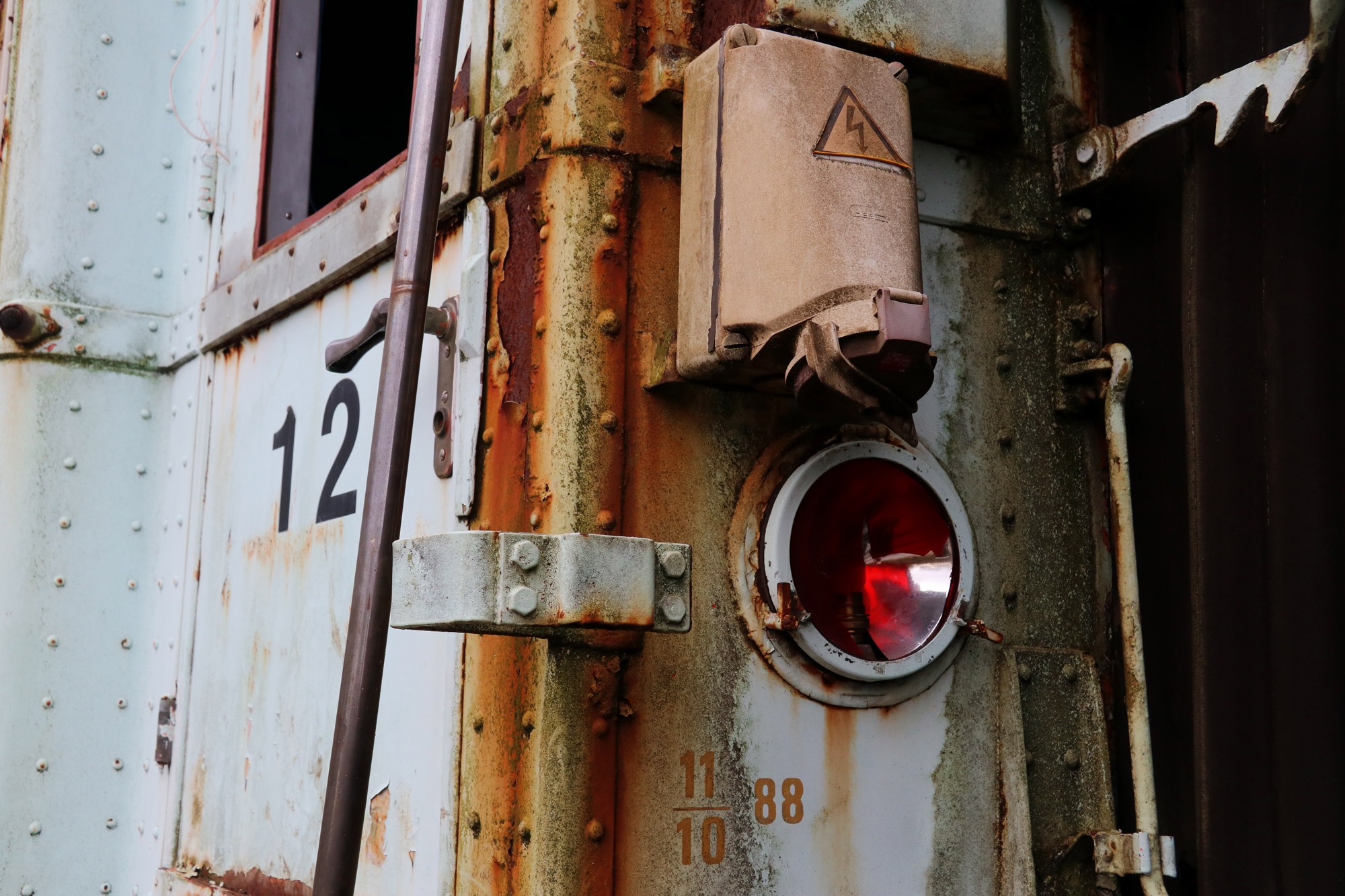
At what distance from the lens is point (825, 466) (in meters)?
1.83

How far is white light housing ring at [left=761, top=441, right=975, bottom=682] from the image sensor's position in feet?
5.85

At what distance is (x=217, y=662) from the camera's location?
8.91 feet

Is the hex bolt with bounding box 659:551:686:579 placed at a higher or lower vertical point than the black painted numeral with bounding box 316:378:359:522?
lower

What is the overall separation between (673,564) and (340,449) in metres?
0.93

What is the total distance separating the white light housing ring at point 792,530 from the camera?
5.85ft

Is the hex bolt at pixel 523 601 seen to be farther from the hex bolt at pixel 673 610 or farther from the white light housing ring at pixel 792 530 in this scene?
the white light housing ring at pixel 792 530

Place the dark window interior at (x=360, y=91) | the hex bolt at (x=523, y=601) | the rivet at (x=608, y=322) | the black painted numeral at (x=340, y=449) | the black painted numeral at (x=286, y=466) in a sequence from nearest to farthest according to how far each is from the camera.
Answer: the hex bolt at (x=523, y=601) < the rivet at (x=608, y=322) < the black painted numeral at (x=340, y=449) < the black painted numeral at (x=286, y=466) < the dark window interior at (x=360, y=91)

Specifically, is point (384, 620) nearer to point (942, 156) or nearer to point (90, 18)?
point (942, 156)

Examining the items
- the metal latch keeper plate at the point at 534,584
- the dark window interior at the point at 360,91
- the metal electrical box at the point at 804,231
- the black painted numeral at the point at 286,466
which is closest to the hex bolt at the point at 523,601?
the metal latch keeper plate at the point at 534,584

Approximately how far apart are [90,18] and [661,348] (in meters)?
2.20

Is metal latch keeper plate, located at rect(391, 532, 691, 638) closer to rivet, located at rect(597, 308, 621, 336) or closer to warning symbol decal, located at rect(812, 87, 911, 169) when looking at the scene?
rivet, located at rect(597, 308, 621, 336)

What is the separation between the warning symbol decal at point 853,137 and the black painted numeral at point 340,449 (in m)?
1.02

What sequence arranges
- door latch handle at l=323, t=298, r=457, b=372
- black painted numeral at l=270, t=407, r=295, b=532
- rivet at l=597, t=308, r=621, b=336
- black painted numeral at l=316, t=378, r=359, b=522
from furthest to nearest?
1. black painted numeral at l=270, t=407, r=295, b=532
2. black painted numeral at l=316, t=378, r=359, b=522
3. door latch handle at l=323, t=298, r=457, b=372
4. rivet at l=597, t=308, r=621, b=336

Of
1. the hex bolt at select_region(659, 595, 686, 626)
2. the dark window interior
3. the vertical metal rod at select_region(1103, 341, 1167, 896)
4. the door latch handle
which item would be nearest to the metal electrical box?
the hex bolt at select_region(659, 595, 686, 626)
